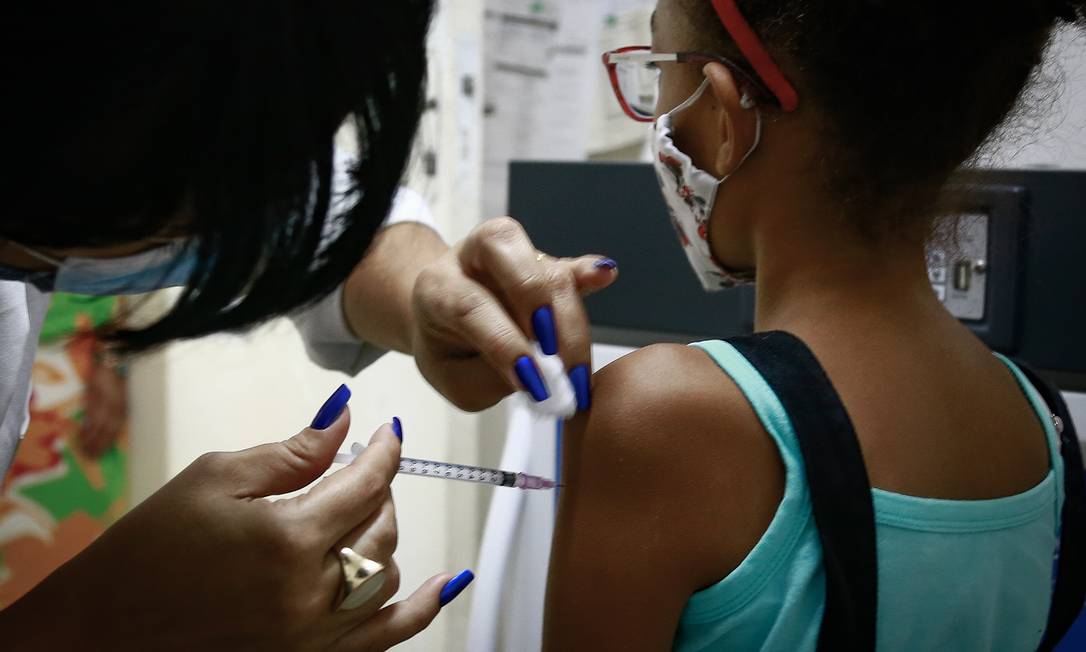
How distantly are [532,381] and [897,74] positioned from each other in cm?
37

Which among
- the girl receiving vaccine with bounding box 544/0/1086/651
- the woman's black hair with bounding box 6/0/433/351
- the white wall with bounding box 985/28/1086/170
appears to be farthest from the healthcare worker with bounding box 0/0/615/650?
the white wall with bounding box 985/28/1086/170

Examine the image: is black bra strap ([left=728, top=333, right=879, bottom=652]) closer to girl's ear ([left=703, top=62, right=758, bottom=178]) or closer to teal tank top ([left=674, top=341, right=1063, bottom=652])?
teal tank top ([left=674, top=341, right=1063, bottom=652])

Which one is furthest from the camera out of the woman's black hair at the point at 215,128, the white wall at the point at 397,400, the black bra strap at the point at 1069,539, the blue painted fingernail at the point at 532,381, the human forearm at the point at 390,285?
the white wall at the point at 397,400

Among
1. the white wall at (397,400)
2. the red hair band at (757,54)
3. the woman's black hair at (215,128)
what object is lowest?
the white wall at (397,400)

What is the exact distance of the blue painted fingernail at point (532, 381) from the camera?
67 cm

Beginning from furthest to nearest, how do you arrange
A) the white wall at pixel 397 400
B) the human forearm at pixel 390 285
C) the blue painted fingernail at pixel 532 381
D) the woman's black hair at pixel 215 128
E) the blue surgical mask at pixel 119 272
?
the white wall at pixel 397 400 < the human forearm at pixel 390 285 < the blue painted fingernail at pixel 532 381 < the blue surgical mask at pixel 119 272 < the woman's black hair at pixel 215 128

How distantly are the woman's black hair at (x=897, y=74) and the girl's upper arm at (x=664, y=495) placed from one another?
223mm

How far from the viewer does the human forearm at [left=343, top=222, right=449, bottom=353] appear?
3.23ft

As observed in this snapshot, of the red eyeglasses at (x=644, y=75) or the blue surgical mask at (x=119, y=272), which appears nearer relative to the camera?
the blue surgical mask at (x=119, y=272)

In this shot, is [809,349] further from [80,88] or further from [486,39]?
[486,39]

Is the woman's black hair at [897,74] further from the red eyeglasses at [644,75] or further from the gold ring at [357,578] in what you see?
the gold ring at [357,578]

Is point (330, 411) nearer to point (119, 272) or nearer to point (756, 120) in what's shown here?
point (119, 272)

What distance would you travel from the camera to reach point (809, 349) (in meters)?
0.69

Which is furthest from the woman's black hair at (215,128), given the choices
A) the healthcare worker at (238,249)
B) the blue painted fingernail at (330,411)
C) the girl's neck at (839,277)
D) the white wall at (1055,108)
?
the white wall at (1055,108)
